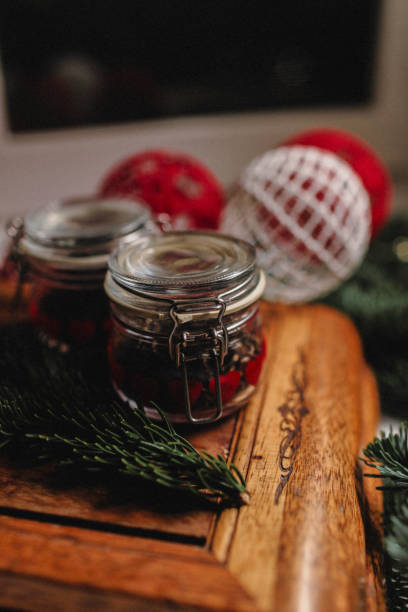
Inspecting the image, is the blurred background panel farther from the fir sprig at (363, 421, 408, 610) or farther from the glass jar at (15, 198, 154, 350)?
the fir sprig at (363, 421, 408, 610)

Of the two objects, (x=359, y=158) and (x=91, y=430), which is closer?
(x=91, y=430)

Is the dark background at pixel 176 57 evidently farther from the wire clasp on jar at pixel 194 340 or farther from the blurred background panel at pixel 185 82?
the wire clasp on jar at pixel 194 340

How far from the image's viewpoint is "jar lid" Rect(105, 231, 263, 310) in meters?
0.37

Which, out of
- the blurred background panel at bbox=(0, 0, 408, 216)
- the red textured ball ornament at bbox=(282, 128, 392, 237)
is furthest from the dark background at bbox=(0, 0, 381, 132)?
the red textured ball ornament at bbox=(282, 128, 392, 237)

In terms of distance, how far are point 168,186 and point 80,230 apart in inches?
6.0

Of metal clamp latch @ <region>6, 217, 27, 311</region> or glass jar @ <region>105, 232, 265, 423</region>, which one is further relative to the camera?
metal clamp latch @ <region>6, 217, 27, 311</region>

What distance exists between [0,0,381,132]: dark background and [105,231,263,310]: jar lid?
578 mm

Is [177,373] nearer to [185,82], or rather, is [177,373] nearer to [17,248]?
[17,248]

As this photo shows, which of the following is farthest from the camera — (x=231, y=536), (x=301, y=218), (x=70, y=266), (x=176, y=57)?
(x=176, y=57)

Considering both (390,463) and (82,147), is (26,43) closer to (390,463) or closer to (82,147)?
(82,147)

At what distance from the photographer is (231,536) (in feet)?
1.03

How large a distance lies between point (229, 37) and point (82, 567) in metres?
0.87

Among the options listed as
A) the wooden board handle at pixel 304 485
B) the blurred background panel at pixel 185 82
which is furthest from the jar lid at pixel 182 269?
the blurred background panel at pixel 185 82

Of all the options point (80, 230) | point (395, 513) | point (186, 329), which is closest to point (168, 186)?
point (80, 230)
